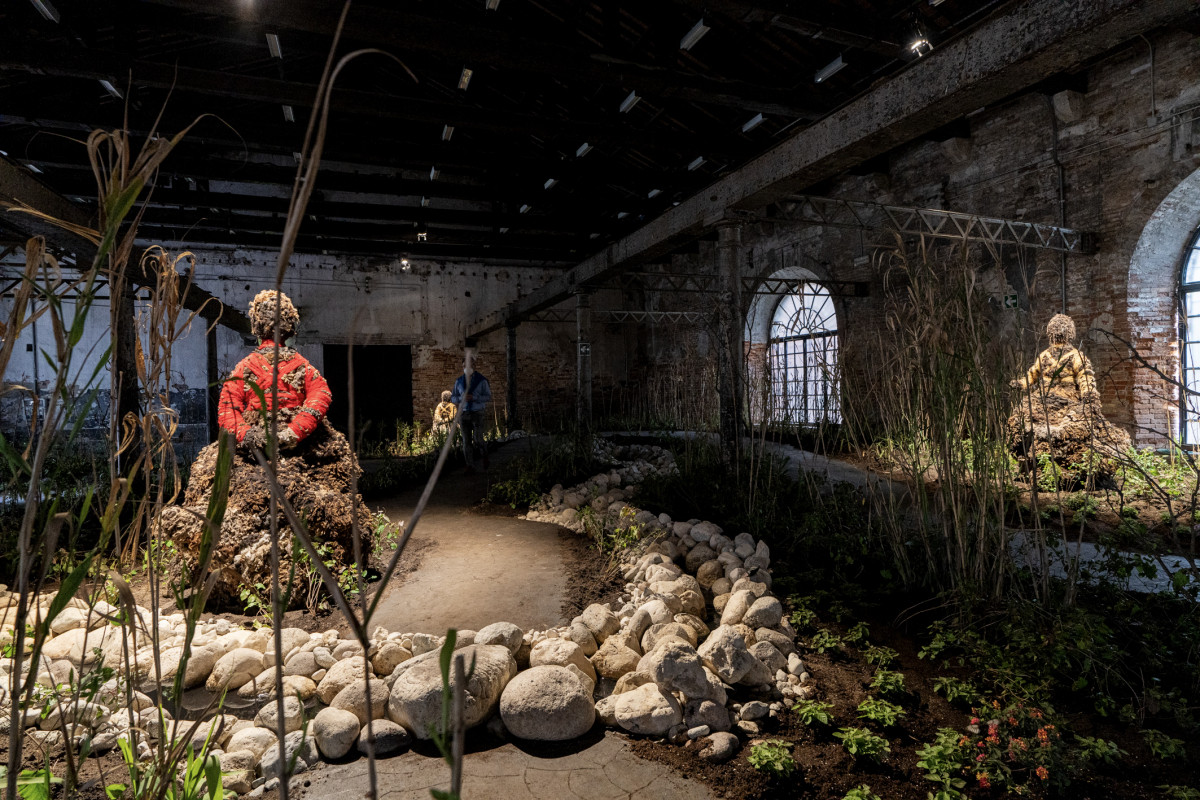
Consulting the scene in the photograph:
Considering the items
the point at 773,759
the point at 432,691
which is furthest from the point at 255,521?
the point at 773,759

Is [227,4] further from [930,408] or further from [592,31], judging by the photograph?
[930,408]

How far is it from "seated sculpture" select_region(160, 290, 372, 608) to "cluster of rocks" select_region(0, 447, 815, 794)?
311 millimetres

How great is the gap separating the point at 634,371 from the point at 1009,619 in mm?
13880

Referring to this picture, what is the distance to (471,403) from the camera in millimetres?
8047

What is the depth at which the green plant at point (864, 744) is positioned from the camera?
2.09 meters

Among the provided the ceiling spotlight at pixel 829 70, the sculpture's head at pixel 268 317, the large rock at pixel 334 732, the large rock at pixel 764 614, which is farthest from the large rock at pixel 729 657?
the ceiling spotlight at pixel 829 70

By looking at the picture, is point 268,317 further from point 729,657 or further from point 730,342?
point 730,342

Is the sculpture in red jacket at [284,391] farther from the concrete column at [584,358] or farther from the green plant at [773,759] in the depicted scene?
the concrete column at [584,358]

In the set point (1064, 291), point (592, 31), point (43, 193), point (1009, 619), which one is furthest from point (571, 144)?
point (1009, 619)

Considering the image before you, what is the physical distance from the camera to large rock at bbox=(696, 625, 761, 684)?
2.58 metres

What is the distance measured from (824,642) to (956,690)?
59 cm

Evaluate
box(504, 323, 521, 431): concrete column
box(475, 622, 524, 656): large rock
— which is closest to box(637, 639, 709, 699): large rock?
box(475, 622, 524, 656): large rock

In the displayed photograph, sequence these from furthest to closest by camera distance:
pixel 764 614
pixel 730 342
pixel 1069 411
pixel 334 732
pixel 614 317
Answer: pixel 614 317, pixel 1069 411, pixel 730 342, pixel 764 614, pixel 334 732

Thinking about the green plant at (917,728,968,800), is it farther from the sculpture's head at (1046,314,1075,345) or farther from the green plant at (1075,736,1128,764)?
the sculpture's head at (1046,314,1075,345)
